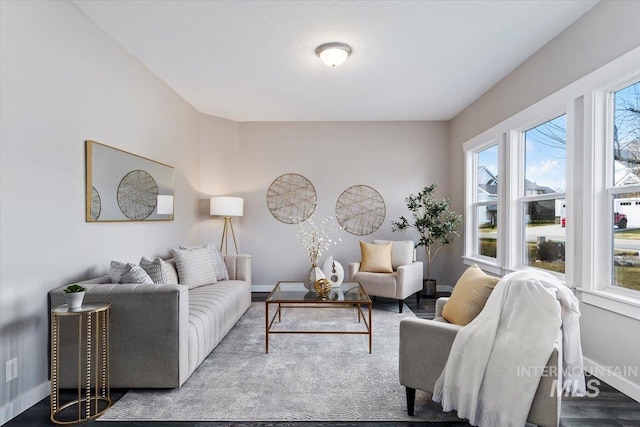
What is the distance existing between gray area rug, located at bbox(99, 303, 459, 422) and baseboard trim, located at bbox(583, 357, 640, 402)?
1.18m

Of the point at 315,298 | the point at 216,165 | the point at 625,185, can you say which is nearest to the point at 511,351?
the point at 625,185

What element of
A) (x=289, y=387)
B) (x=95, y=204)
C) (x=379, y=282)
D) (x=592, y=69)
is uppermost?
(x=592, y=69)

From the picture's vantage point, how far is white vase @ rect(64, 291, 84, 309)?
1.96 meters

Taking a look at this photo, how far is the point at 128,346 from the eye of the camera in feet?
7.32

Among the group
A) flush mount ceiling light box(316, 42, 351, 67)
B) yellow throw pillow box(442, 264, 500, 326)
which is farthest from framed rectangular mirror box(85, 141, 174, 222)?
yellow throw pillow box(442, 264, 500, 326)

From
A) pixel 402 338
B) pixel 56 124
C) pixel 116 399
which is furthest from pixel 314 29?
pixel 116 399

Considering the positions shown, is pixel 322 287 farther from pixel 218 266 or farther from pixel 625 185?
pixel 625 185

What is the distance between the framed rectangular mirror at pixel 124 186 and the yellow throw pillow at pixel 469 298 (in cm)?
269

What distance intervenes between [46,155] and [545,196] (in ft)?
13.0

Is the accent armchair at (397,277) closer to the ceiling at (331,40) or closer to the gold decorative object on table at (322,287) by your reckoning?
the gold decorative object on table at (322,287)

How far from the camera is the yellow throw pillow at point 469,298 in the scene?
196cm

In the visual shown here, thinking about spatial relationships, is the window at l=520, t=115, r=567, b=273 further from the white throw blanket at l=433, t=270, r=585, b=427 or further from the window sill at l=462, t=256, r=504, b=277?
the white throw blanket at l=433, t=270, r=585, b=427

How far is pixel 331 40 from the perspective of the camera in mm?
2902

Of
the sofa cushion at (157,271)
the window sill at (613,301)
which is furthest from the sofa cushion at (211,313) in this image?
the window sill at (613,301)
